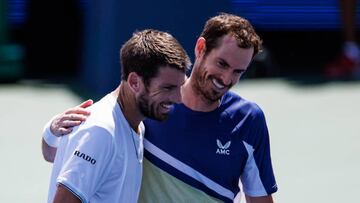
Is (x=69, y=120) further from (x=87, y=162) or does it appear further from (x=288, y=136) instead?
(x=288, y=136)

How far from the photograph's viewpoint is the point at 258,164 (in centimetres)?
296

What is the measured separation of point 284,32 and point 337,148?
410 centimetres

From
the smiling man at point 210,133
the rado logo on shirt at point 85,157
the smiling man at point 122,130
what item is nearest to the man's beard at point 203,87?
the smiling man at point 210,133

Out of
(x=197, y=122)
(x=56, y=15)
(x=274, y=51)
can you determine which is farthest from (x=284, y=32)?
(x=197, y=122)

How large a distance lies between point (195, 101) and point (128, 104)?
0.40m

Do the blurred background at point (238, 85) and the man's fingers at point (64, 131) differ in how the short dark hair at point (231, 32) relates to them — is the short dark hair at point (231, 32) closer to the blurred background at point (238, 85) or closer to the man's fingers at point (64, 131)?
the man's fingers at point (64, 131)

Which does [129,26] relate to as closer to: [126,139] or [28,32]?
[28,32]

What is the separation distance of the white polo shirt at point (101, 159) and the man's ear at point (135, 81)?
0.27 ft

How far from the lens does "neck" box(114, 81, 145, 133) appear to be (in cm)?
256

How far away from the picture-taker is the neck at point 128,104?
2.56 meters

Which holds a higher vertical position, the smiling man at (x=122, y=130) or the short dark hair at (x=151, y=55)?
the short dark hair at (x=151, y=55)

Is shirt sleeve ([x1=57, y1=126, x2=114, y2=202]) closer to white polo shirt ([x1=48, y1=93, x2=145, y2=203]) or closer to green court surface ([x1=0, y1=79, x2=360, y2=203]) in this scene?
white polo shirt ([x1=48, y1=93, x2=145, y2=203])

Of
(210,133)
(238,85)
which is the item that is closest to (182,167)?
(210,133)

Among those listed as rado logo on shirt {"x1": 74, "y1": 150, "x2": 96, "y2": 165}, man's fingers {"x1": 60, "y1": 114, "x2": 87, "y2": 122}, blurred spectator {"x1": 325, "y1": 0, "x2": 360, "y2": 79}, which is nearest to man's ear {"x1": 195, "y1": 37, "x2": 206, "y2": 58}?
man's fingers {"x1": 60, "y1": 114, "x2": 87, "y2": 122}
